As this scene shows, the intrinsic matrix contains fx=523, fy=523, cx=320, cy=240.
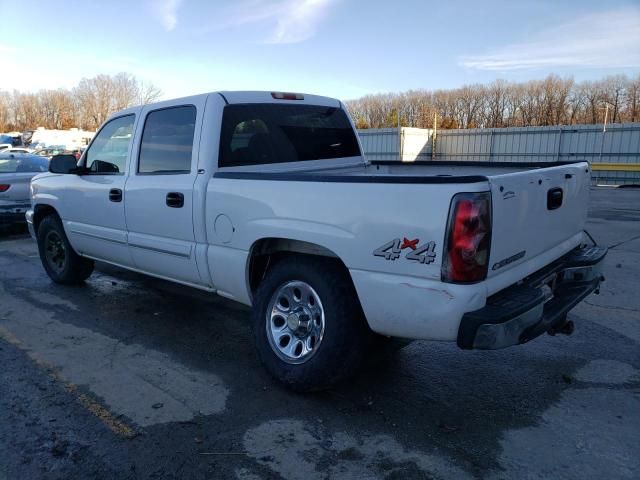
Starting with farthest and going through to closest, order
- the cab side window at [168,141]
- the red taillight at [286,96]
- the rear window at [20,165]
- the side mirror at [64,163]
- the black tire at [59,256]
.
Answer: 1. the rear window at [20,165]
2. the black tire at [59,256]
3. the side mirror at [64,163]
4. the red taillight at [286,96]
5. the cab side window at [168,141]

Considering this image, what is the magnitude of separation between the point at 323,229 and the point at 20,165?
374 inches

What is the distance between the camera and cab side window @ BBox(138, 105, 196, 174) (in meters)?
4.19

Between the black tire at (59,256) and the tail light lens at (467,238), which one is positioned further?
the black tire at (59,256)

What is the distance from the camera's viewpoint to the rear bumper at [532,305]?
8.77 ft

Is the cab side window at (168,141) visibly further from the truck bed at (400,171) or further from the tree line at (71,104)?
the tree line at (71,104)

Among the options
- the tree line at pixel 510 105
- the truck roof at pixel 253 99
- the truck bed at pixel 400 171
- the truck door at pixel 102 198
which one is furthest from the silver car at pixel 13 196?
the tree line at pixel 510 105

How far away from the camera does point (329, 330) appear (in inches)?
126

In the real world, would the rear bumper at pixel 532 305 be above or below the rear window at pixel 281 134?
below

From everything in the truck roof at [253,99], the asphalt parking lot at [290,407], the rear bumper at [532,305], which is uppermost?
the truck roof at [253,99]

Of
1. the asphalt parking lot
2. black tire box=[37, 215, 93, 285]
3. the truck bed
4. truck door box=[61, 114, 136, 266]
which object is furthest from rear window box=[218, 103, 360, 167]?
black tire box=[37, 215, 93, 285]

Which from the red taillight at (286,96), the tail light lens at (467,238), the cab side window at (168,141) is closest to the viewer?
the tail light lens at (467,238)

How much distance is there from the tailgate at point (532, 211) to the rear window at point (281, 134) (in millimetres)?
2000

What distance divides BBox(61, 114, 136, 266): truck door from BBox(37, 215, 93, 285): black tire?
33 cm

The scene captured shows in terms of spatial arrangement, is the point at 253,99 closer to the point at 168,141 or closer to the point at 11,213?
the point at 168,141
